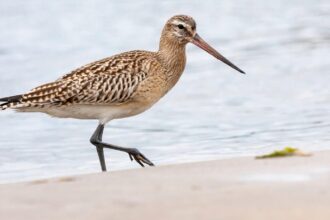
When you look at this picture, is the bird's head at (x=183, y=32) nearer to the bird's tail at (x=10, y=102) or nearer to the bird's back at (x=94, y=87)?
the bird's back at (x=94, y=87)

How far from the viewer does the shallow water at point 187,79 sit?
37.2 feet

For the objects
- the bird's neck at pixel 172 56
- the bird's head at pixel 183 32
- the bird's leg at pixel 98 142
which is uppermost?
the bird's head at pixel 183 32

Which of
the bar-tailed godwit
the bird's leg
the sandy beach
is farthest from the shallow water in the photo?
the sandy beach

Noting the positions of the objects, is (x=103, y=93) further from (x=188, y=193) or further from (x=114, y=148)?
(x=188, y=193)

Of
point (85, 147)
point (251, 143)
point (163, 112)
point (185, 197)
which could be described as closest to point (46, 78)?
point (163, 112)

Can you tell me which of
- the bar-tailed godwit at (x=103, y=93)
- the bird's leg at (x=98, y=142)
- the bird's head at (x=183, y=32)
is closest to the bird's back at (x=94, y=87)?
the bar-tailed godwit at (x=103, y=93)

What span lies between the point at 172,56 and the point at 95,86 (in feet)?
3.22

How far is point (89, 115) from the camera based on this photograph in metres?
10.5

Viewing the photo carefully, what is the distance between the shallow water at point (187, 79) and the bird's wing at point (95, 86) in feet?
2.29

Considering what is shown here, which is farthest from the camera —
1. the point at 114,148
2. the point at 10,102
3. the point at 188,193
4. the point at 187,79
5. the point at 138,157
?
the point at 187,79

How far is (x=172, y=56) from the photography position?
11008mm

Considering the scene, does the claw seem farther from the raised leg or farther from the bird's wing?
the bird's wing

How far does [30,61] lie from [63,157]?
4.67 meters

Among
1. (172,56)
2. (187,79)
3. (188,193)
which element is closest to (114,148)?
(172,56)
